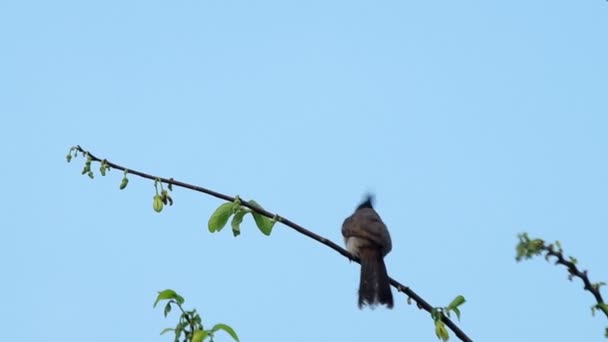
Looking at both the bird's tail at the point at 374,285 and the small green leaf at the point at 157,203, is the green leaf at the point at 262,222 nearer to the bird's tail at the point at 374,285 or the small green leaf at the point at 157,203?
the small green leaf at the point at 157,203

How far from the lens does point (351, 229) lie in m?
6.23

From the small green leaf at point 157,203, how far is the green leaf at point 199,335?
104 cm

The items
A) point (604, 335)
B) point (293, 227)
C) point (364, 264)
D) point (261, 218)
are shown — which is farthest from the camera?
point (364, 264)

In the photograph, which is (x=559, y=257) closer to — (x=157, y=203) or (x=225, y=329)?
(x=225, y=329)

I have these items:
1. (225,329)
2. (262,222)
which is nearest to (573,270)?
(225,329)

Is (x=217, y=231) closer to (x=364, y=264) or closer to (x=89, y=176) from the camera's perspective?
(x=89, y=176)

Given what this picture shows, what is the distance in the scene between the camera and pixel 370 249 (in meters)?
5.84

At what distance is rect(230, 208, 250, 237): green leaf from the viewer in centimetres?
315

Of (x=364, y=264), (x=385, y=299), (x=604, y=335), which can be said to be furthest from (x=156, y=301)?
(x=364, y=264)

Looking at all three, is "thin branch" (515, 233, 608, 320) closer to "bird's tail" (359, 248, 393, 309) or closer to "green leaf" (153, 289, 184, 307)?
"green leaf" (153, 289, 184, 307)

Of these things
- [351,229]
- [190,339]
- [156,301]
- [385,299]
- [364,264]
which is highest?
[351,229]

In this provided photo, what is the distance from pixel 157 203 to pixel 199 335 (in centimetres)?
111

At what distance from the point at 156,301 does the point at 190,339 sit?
0.22 m

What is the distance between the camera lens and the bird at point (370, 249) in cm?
454
